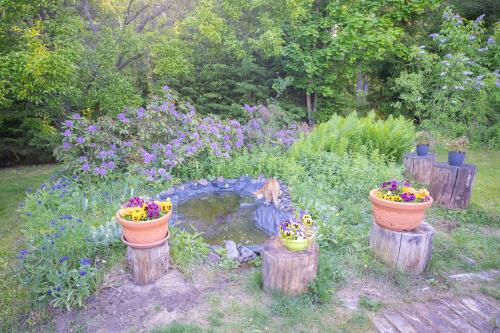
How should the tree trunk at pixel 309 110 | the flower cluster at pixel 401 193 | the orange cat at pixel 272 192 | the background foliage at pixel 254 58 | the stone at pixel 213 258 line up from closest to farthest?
the flower cluster at pixel 401 193, the stone at pixel 213 258, the orange cat at pixel 272 192, the background foliage at pixel 254 58, the tree trunk at pixel 309 110

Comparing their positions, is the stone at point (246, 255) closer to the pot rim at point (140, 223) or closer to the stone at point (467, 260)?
the pot rim at point (140, 223)

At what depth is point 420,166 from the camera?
5.22m

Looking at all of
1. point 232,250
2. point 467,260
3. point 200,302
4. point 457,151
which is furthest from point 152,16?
point 467,260

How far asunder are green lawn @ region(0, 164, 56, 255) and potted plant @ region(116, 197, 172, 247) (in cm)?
182

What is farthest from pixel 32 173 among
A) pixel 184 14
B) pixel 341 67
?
pixel 341 67

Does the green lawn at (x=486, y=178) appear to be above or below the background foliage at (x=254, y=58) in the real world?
below

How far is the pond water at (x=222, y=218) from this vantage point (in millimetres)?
3850

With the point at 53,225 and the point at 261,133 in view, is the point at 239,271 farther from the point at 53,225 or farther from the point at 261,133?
the point at 261,133

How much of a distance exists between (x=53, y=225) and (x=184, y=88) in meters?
6.47

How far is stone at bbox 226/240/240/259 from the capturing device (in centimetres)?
333

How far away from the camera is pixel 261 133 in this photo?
6516mm

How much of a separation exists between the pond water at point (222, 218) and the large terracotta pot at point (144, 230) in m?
0.91

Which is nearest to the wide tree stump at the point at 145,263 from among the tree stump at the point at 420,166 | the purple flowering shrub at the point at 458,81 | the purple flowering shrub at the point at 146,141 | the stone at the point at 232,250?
the stone at the point at 232,250

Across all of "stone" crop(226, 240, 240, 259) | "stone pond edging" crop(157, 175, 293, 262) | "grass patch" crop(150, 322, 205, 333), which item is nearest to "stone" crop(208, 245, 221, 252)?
"stone pond edging" crop(157, 175, 293, 262)
